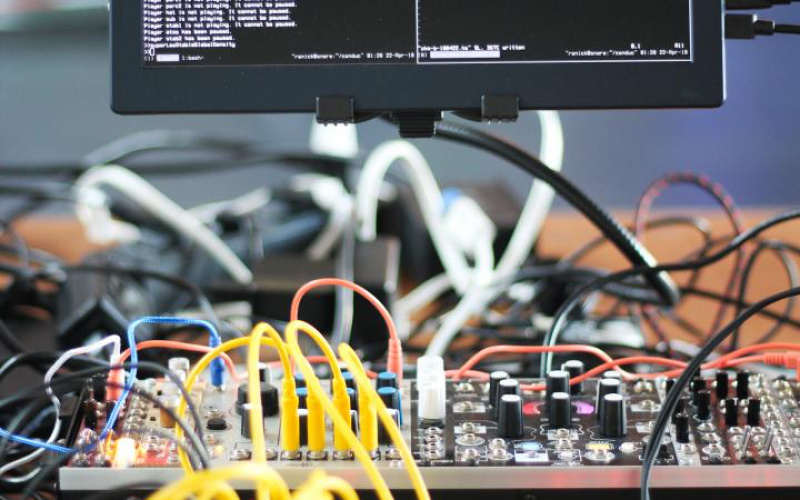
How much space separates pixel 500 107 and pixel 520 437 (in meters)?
0.21

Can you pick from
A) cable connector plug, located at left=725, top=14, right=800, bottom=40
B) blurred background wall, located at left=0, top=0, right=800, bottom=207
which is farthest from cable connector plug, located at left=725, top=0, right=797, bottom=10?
blurred background wall, located at left=0, top=0, right=800, bottom=207

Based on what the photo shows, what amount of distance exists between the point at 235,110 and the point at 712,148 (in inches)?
57.4

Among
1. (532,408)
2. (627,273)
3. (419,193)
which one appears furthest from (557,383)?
(419,193)

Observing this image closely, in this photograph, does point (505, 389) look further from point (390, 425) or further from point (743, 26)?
point (743, 26)

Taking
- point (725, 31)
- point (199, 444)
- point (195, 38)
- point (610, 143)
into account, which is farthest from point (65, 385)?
point (610, 143)

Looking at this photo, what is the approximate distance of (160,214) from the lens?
1228 mm

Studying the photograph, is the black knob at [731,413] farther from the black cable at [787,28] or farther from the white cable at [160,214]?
the white cable at [160,214]

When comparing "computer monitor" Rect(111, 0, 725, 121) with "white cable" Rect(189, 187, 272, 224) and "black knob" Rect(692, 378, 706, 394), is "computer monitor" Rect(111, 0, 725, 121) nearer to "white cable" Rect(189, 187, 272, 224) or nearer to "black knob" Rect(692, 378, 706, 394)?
"black knob" Rect(692, 378, 706, 394)

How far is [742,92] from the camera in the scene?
196 centimetres

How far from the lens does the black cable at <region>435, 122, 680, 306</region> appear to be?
2.64ft

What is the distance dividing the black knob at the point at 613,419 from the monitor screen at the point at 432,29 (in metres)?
0.22

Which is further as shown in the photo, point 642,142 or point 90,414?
point 642,142

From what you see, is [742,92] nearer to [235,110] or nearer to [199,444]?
[235,110]

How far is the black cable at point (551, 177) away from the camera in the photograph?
2.64 feet
